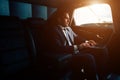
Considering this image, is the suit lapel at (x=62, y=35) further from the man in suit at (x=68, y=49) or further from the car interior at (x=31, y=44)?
the car interior at (x=31, y=44)

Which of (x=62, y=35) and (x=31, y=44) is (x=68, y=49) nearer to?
(x=62, y=35)

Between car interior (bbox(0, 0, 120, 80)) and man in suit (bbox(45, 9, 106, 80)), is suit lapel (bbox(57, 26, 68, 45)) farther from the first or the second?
car interior (bbox(0, 0, 120, 80))

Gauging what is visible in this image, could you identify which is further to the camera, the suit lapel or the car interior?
the suit lapel

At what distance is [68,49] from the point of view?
223 centimetres

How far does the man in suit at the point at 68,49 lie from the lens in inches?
83.0

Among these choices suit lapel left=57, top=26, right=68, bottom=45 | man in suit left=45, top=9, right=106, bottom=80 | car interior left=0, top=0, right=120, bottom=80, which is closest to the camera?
car interior left=0, top=0, right=120, bottom=80

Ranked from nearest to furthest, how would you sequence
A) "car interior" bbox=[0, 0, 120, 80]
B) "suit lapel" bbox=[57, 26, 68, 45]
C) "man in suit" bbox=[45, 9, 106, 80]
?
1. "car interior" bbox=[0, 0, 120, 80]
2. "man in suit" bbox=[45, 9, 106, 80]
3. "suit lapel" bbox=[57, 26, 68, 45]

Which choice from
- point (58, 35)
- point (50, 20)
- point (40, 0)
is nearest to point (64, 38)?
point (58, 35)

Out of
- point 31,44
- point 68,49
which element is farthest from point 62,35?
point 31,44

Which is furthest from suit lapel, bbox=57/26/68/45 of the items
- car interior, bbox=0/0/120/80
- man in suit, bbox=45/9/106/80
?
car interior, bbox=0/0/120/80

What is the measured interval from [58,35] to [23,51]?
19.7 inches

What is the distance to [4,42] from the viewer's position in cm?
181

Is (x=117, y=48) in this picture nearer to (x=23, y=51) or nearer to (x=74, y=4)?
(x=74, y=4)

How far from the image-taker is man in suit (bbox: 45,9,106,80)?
2.11 meters
